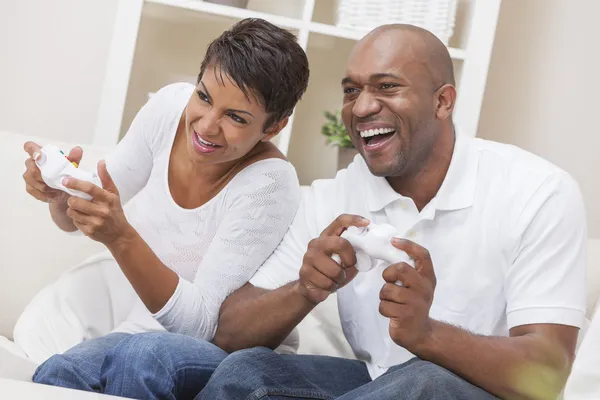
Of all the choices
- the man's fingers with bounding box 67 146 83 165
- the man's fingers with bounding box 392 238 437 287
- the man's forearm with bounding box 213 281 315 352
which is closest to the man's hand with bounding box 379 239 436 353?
the man's fingers with bounding box 392 238 437 287

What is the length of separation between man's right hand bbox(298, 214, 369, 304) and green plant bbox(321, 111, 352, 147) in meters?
0.97

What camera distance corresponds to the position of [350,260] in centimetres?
133

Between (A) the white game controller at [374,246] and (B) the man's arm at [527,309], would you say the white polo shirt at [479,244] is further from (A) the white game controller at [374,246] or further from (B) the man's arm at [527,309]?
(A) the white game controller at [374,246]

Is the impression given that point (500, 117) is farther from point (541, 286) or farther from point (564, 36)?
point (541, 286)

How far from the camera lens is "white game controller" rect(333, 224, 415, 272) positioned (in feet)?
4.15

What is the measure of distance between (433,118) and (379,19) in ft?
2.51

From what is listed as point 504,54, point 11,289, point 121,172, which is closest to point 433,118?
point 121,172

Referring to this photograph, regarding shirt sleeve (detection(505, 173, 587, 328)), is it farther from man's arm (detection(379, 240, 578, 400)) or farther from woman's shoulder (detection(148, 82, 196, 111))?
woman's shoulder (detection(148, 82, 196, 111))

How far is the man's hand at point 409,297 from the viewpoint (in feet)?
4.10

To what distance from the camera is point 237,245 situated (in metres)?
1.58

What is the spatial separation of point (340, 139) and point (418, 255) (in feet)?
3.60

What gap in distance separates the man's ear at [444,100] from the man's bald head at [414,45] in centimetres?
1

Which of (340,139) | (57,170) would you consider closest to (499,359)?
(57,170)

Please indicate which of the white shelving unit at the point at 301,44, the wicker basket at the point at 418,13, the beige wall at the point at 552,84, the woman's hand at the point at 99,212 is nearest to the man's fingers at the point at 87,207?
the woman's hand at the point at 99,212
